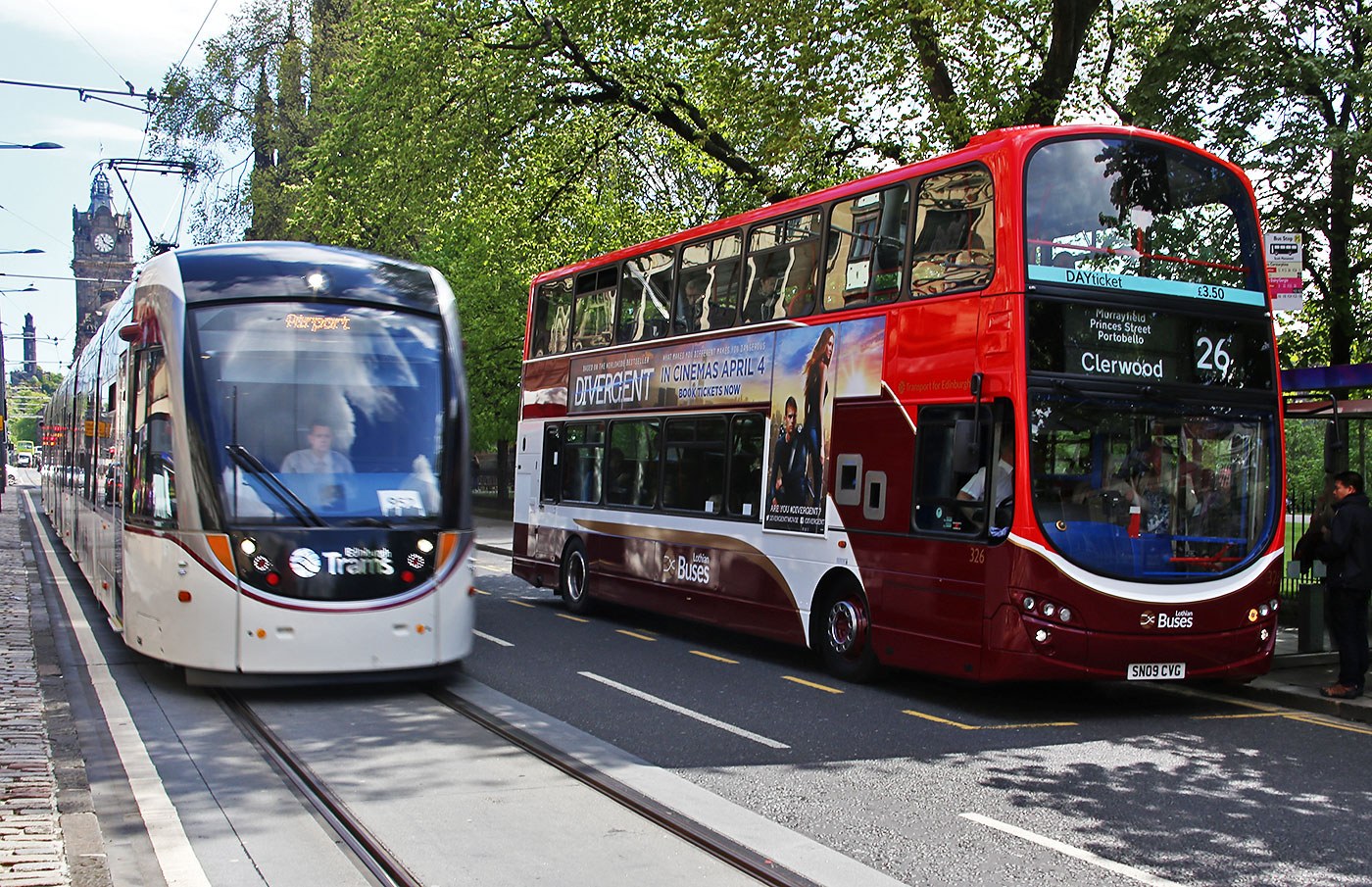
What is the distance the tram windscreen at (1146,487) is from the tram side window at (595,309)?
7.51 m

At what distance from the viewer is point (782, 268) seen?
41.0 ft

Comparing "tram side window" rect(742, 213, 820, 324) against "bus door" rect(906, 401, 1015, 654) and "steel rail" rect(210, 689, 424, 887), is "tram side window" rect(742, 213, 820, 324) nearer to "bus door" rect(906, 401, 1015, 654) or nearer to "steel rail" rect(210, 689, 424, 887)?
"bus door" rect(906, 401, 1015, 654)

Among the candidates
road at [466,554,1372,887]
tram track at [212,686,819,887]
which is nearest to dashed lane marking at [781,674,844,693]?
road at [466,554,1372,887]

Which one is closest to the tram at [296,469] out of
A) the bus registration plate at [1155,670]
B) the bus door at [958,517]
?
the bus door at [958,517]

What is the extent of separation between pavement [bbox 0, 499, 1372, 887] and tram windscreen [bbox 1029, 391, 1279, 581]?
162 centimetres

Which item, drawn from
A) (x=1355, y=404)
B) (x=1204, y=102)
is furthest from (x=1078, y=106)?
(x=1355, y=404)

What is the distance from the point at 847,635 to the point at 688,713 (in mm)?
2198

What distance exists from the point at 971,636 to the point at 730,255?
5.33 meters

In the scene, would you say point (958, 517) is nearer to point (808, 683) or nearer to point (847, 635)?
point (847, 635)

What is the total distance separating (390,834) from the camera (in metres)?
6.08

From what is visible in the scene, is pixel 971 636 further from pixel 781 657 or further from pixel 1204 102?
pixel 1204 102

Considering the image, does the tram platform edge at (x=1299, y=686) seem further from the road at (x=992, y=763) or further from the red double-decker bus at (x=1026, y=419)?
the red double-decker bus at (x=1026, y=419)

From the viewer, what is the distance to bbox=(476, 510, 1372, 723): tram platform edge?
9.94 metres

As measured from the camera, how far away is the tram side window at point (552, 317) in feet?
56.5
